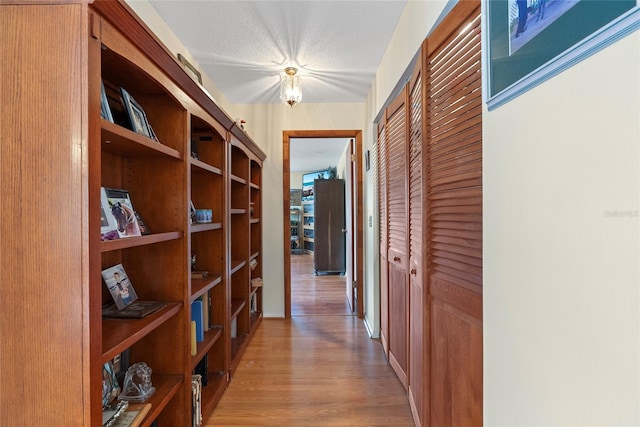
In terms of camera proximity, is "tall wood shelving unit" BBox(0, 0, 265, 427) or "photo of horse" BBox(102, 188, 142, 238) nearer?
"tall wood shelving unit" BBox(0, 0, 265, 427)

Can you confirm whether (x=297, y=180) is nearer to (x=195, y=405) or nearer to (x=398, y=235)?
(x=398, y=235)

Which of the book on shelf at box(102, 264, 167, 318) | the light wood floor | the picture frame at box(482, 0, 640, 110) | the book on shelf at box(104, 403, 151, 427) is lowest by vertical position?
the light wood floor

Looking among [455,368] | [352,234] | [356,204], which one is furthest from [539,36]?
[352,234]

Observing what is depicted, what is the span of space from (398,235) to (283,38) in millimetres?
1586

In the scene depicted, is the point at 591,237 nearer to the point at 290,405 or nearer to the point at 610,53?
the point at 610,53

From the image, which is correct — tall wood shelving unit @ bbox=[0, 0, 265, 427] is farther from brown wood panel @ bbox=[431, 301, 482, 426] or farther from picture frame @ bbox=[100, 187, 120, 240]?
brown wood panel @ bbox=[431, 301, 482, 426]

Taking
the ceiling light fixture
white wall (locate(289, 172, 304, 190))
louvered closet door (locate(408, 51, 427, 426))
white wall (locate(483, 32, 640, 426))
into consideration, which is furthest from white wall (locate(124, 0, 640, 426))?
white wall (locate(289, 172, 304, 190))

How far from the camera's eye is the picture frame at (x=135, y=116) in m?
1.19

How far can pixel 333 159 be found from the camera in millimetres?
6824

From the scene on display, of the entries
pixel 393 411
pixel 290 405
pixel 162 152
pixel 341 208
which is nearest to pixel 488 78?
pixel 162 152

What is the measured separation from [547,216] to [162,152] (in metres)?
1.32

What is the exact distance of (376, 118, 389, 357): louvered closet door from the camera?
2.48 meters

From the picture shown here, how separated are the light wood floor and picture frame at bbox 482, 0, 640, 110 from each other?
1776mm

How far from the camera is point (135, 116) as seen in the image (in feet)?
4.06
